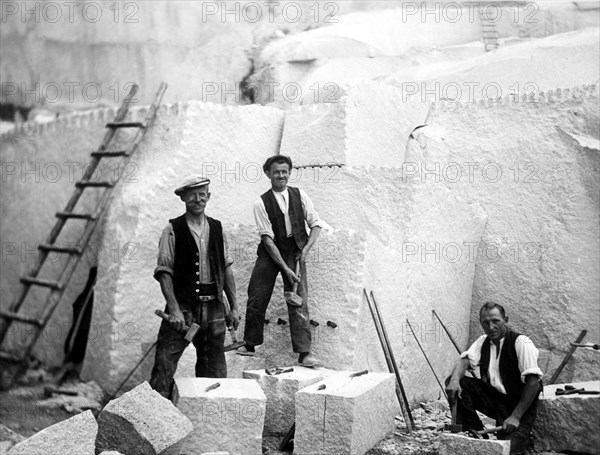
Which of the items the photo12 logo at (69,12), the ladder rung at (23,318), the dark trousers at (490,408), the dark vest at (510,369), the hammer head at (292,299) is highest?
the photo12 logo at (69,12)

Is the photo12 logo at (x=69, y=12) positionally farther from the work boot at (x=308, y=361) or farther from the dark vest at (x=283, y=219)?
the work boot at (x=308, y=361)

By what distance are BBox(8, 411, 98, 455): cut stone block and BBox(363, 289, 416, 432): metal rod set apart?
2.41 m

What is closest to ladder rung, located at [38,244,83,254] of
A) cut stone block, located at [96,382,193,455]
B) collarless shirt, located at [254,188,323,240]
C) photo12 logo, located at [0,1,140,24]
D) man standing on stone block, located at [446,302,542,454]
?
collarless shirt, located at [254,188,323,240]

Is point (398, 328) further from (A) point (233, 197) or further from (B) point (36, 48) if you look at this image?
(B) point (36, 48)

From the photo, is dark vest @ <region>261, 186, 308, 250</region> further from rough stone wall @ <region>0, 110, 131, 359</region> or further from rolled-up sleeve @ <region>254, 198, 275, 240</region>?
rough stone wall @ <region>0, 110, 131, 359</region>

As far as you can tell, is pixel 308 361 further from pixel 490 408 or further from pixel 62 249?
pixel 62 249

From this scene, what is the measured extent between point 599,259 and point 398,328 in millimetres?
2328

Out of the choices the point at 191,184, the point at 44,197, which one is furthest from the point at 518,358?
the point at 44,197

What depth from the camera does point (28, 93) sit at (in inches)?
523

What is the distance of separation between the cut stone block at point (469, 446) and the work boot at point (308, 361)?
5.33 ft

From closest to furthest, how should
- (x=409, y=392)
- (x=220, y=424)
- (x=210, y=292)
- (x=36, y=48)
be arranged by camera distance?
1. (x=220, y=424)
2. (x=210, y=292)
3. (x=409, y=392)
4. (x=36, y=48)

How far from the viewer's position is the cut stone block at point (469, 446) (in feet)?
17.1

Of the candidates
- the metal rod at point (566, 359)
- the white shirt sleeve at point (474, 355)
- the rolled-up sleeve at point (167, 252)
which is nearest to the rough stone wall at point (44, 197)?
the rolled-up sleeve at point (167, 252)

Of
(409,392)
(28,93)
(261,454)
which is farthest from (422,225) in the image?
(28,93)
